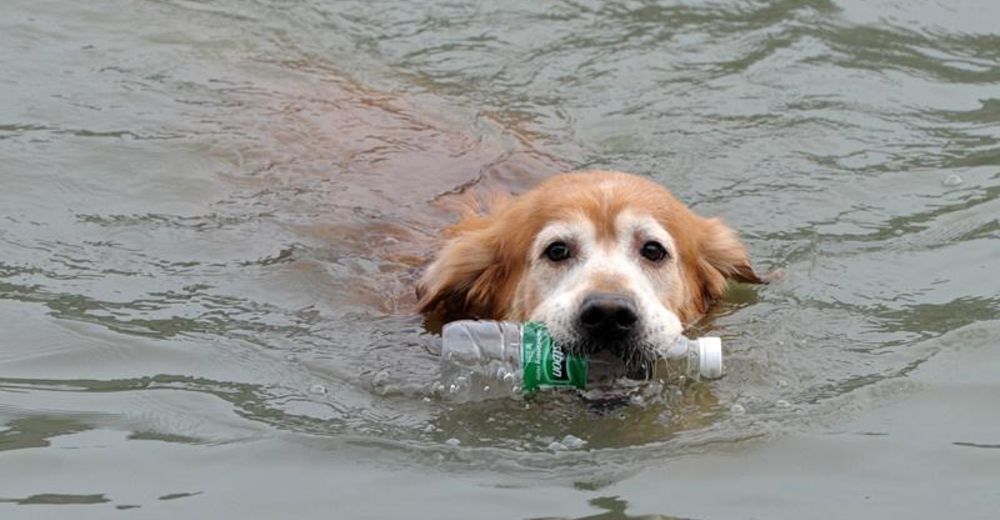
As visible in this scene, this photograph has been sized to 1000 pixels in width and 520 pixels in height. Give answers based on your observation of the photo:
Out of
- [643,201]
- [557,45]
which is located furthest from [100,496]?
[557,45]

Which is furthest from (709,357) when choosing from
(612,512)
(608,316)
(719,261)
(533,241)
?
(612,512)

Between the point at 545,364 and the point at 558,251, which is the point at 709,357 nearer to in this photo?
the point at 545,364

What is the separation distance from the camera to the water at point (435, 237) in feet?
16.0

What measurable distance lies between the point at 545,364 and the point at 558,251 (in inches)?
25.3

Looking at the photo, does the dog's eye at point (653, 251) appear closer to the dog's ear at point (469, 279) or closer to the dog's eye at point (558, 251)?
the dog's eye at point (558, 251)

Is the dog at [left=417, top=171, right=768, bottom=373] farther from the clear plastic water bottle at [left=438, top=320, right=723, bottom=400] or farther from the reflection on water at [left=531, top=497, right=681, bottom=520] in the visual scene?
the reflection on water at [left=531, top=497, right=681, bottom=520]

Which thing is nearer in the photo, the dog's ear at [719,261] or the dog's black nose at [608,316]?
the dog's black nose at [608,316]

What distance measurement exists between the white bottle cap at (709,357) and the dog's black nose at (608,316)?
337 mm

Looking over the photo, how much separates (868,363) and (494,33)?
4714 millimetres

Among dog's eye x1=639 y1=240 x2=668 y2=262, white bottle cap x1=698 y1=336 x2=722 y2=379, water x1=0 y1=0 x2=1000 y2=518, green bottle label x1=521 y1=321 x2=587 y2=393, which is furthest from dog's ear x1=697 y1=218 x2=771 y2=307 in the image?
green bottle label x1=521 y1=321 x2=587 y2=393

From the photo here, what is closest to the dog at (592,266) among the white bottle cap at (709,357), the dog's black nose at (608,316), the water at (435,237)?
the dog's black nose at (608,316)

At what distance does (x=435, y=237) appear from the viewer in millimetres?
7148

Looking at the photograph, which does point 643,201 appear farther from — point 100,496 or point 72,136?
point 72,136

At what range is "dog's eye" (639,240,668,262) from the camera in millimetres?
6082
